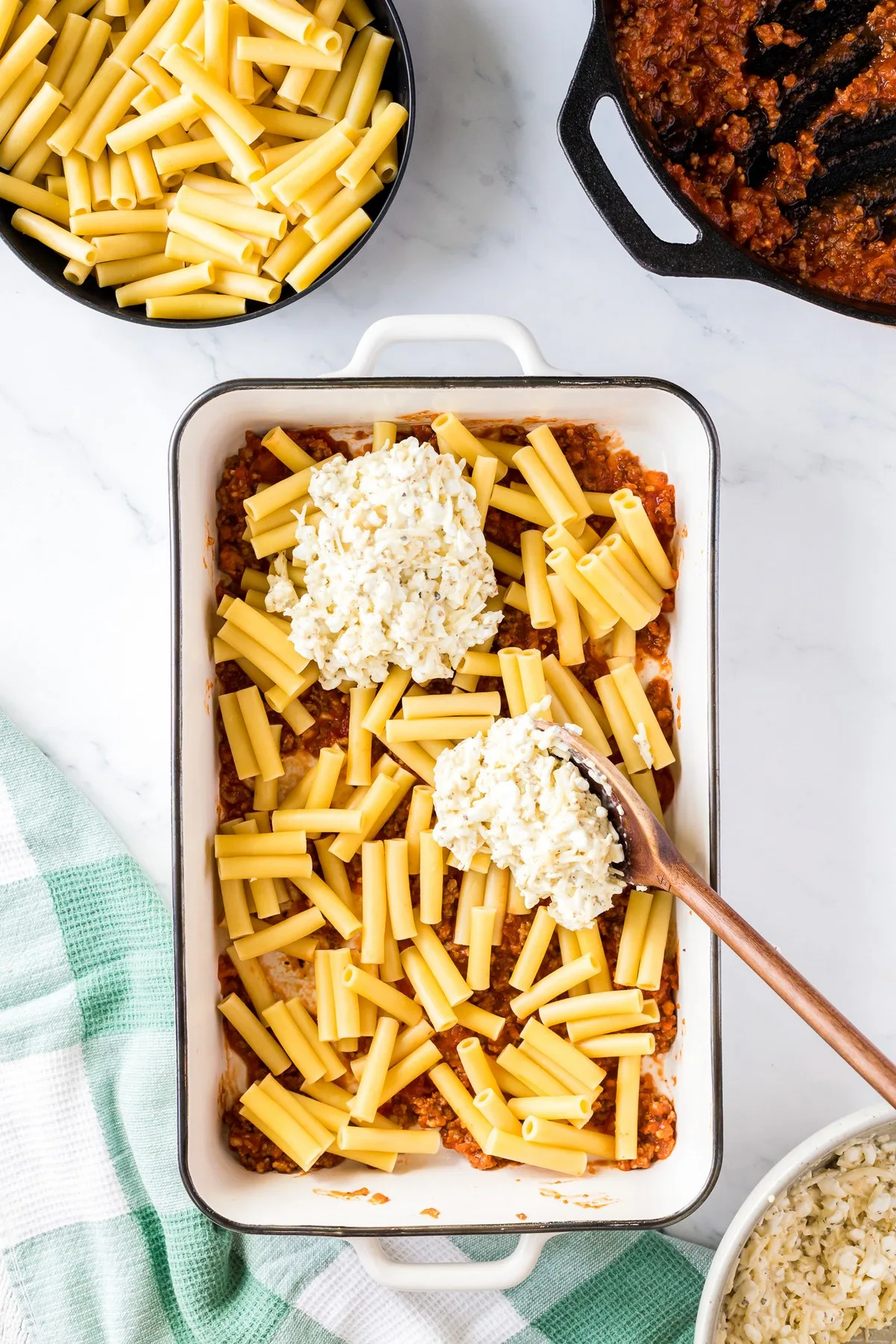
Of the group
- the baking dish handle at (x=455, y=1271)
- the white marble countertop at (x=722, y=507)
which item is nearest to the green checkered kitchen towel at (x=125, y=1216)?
the white marble countertop at (x=722, y=507)

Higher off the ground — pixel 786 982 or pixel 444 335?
pixel 444 335

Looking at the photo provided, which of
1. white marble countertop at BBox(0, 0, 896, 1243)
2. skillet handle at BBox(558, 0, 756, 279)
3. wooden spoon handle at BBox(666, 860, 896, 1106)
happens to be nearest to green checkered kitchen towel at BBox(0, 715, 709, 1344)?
white marble countertop at BBox(0, 0, 896, 1243)

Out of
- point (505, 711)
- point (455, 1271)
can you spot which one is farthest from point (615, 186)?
point (455, 1271)

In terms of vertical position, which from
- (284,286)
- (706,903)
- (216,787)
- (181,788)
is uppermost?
(284,286)

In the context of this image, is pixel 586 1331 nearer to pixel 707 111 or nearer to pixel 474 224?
pixel 474 224

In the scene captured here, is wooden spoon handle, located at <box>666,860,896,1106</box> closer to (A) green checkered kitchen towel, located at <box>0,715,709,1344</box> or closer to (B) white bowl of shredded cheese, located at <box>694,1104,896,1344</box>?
(B) white bowl of shredded cheese, located at <box>694,1104,896,1344</box>

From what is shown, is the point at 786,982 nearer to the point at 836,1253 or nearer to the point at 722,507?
the point at 836,1253
